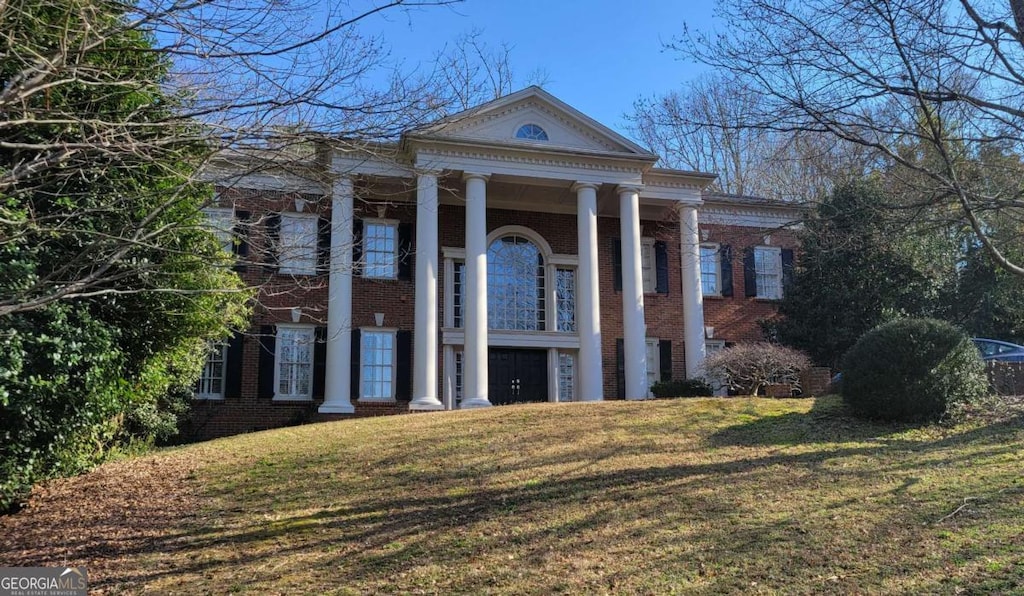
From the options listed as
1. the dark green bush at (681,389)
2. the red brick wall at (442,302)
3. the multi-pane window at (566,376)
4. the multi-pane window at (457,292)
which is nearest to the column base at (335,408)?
the red brick wall at (442,302)

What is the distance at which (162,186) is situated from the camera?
378 inches

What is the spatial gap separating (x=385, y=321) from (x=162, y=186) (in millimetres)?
11439

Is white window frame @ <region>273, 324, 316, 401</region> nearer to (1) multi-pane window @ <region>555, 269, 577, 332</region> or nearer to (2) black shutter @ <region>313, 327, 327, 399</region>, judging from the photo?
(2) black shutter @ <region>313, 327, 327, 399</region>

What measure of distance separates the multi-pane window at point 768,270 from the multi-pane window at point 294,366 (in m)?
13.9

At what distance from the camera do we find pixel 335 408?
61.0ft

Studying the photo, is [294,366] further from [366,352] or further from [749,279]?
[749,279]

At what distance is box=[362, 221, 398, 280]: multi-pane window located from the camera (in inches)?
822

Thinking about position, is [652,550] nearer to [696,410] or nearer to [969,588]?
[969,588]

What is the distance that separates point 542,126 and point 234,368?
9997 millimetres

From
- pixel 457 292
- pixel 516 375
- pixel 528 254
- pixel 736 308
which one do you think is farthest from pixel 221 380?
pixel 736 308

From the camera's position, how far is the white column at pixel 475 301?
1820cm

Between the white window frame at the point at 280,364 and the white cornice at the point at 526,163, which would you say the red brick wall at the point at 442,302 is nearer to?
the white window frame at the point at 280,364

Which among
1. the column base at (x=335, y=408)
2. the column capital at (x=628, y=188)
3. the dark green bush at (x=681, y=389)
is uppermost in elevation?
the column capital at (x=628, y=188)

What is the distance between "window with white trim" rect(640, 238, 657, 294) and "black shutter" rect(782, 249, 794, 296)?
3.95 metres
